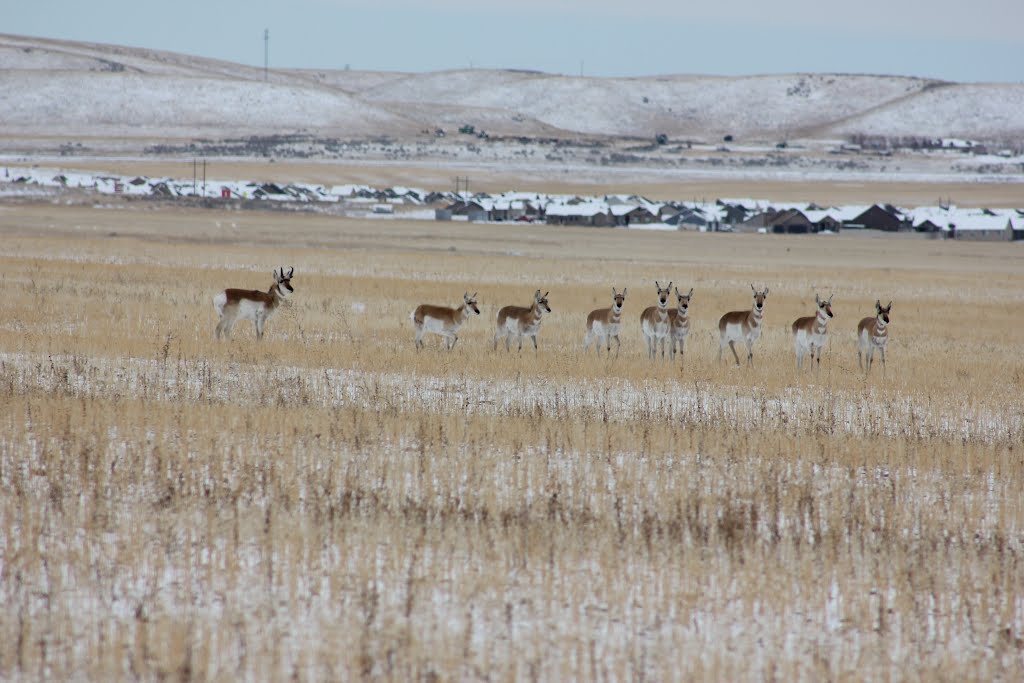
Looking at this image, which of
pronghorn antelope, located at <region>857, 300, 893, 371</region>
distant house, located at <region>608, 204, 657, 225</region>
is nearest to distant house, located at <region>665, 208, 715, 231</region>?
distant house, located at <region>608, 204, 657, 225</region>

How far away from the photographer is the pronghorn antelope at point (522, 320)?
67.7 ft

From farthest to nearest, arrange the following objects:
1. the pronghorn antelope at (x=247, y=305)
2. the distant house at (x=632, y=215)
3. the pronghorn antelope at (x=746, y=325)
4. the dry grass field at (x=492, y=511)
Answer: the distant house at (x=632, y=215) < the pronghorn antelope at (x=247, y=305) < the pronghorn antelope at (x=746, y=325) < the dry grass field at (x=492, y=511)

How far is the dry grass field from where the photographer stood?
7.25 metres

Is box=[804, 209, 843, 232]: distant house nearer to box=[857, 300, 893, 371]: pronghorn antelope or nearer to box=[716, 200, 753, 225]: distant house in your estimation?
box=[716, 200, 753, 225]: distant house

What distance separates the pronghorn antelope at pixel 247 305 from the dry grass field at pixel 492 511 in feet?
1.85

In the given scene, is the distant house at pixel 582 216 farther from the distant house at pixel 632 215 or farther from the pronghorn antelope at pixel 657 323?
the pronghorn antelope at pixel 657 323

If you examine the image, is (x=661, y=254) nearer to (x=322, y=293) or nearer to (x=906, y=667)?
(x=322, y=293)

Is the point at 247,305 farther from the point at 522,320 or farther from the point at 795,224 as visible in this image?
the point at 795,224

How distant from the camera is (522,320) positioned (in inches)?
816

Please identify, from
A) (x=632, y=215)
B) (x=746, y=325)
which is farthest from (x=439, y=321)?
(x=632, y=215)

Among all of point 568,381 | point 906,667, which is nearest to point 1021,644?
point 906,667

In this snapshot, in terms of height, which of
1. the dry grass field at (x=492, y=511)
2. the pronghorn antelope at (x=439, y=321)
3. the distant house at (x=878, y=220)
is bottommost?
the dry grass field at (x=492, y=511)

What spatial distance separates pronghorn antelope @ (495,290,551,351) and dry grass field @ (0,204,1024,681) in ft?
2.58

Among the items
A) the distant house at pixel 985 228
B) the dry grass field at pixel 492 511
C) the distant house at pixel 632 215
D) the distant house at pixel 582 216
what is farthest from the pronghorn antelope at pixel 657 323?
the distant house at pixel 632 215
